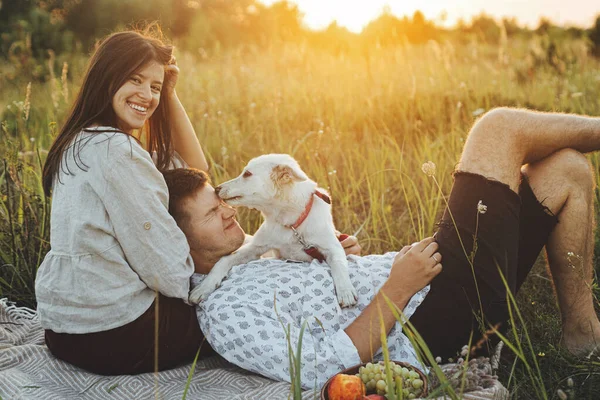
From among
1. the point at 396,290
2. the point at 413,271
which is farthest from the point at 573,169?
the point at 396,290

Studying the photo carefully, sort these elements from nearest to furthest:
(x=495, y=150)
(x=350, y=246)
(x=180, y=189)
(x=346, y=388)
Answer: (x=346, y=388), (x=495, y=150), (x=180, y=189), (x=350, y=246)

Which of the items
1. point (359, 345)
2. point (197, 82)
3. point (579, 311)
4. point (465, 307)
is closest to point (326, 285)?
point (359, 345)

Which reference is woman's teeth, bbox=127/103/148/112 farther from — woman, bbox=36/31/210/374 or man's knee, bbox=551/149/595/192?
man's knee, bbox=551/149/595/192

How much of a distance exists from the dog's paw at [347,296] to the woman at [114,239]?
2.23 feet

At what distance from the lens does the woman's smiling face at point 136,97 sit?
2.55m

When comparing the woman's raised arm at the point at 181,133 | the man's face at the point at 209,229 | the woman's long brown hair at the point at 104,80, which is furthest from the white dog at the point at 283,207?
the woman's long brown hair at the point at 104,80

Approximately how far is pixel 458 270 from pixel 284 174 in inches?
42.6

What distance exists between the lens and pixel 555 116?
104 inches

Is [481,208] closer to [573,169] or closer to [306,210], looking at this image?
[573,169]

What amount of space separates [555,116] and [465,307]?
39.9 inches

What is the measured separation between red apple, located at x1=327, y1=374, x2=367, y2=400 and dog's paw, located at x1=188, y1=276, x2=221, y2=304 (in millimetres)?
856

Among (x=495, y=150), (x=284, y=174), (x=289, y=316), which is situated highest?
(x=495, y=150)

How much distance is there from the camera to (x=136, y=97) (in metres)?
2.59

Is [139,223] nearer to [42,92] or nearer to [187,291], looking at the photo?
[187,291]
